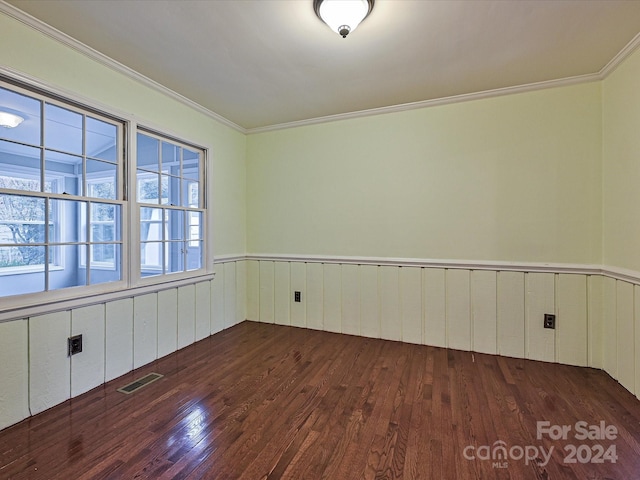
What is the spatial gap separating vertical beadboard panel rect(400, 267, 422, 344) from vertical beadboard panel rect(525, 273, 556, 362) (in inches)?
A: 37.1

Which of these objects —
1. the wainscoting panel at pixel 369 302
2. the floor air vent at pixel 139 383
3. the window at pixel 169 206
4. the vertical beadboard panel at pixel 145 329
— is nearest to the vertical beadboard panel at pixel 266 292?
the window at pixel 169 206

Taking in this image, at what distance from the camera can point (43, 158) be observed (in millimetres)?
2035

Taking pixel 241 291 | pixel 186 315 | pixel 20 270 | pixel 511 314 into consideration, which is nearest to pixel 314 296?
pixel 241 291

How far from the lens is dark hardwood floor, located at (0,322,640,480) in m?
1.53

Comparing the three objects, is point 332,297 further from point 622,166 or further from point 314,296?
point 622,166

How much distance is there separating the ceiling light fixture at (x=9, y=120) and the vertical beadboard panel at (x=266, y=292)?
252cm

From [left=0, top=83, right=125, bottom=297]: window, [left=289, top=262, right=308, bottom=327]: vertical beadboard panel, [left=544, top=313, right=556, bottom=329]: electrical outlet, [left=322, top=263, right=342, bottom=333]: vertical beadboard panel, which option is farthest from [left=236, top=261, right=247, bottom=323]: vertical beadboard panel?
[left=544, top=313, right=556, bottom=329]: electrical outlet

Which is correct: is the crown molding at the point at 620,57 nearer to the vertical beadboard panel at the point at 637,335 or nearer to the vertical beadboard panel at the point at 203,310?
the vertical beadboard panel at the point at 637,335

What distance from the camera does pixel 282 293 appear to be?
3.81m

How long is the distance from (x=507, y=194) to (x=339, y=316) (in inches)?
82.7

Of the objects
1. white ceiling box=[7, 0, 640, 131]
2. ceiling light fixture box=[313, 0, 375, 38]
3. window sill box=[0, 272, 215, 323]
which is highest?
white ceiling box=[7, 0, 640, 131]

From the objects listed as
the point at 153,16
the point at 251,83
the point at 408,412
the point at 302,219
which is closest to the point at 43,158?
the point at 153,16

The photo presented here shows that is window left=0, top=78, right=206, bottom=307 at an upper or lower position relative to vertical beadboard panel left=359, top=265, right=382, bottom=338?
upper

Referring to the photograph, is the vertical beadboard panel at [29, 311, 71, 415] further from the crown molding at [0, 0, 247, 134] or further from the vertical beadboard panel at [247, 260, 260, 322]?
the vertical beadboard panel at [247, 260, 260, 322]
